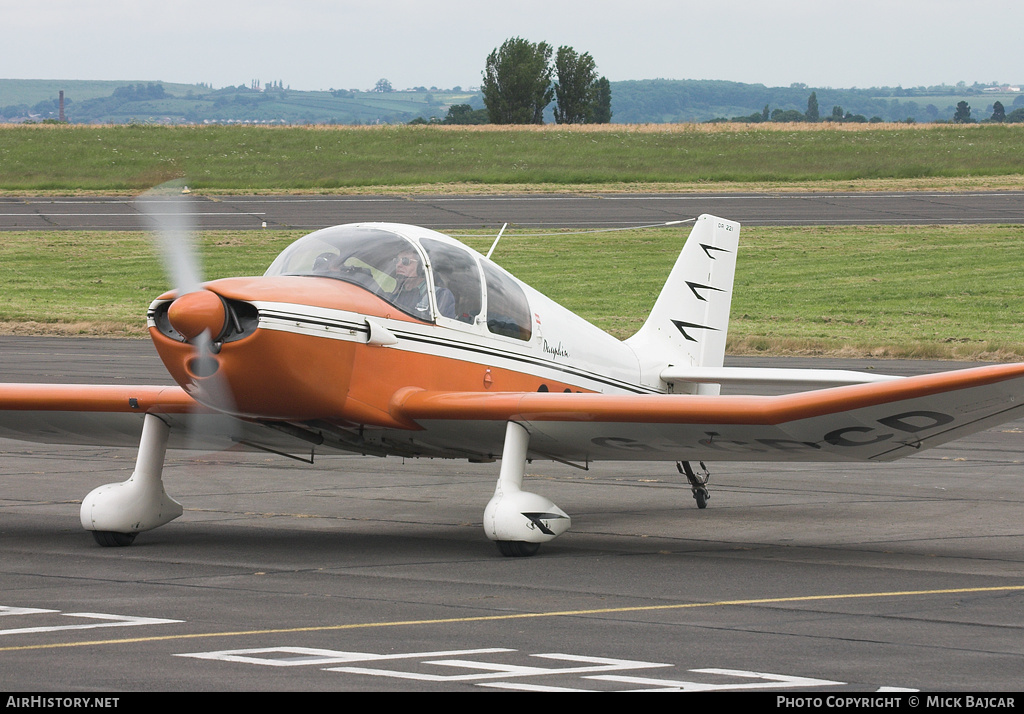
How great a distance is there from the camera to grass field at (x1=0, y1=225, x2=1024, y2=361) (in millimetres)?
28359

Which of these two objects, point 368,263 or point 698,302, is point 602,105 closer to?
point 698,302

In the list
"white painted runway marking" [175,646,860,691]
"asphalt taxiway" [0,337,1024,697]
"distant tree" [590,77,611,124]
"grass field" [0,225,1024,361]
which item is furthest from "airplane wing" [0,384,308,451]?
"distant tree" [590,77,611,124]

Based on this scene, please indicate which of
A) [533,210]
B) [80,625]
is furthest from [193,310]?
[533,210]

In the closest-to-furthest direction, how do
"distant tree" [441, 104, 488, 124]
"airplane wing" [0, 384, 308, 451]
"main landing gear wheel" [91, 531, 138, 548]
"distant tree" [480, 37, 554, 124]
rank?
1. "main landing gear wheel" [91, 531, 138, 548]
2. "airplane wing" [0, 384, 308, 451]
3. "distant tree" [480, 37, 554, 124]
4. "distant tree" [441, 104, 488, 124]

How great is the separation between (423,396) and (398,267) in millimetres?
1037

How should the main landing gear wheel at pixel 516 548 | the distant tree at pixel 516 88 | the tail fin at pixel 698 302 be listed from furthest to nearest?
the distant tree at pixel 516 88 < the tail fin at pixel 698 302 < the main landing gear wheel at pixel 516 548

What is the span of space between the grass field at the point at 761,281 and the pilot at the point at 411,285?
55.1 feet

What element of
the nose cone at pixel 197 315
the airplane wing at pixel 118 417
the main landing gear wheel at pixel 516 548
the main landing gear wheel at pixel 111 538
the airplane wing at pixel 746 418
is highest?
the nose cone at pixel 197 315

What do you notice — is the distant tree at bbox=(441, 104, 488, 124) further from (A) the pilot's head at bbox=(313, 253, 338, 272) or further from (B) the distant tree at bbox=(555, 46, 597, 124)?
(A) the pilot's head at bbox=(313, 253, 338, 272)

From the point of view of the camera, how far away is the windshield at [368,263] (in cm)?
1033

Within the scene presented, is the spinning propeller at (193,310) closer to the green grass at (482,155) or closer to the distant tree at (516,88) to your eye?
the green grass at (482,155)

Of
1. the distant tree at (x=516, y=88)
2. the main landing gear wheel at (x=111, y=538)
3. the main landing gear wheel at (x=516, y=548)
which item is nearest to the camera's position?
the main landing gear wheel at (x=516, y=548)

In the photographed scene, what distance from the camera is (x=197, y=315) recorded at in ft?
29.8

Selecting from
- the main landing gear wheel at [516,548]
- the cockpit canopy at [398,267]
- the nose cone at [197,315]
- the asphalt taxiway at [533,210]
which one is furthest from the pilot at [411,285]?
the asphalt taxiway at [533,210]
